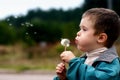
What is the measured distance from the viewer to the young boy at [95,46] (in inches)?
127

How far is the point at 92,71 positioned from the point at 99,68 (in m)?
0.05

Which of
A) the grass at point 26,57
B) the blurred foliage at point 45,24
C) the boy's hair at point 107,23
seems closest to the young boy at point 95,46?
the boy's hair at point 107,23

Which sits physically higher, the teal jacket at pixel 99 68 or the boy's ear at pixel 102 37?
the boy's ear at pixel 102 37

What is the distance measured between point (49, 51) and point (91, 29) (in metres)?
23.9

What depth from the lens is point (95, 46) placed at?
10.8 ft

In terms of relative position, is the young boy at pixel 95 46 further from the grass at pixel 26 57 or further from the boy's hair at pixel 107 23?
the grass at pixel 26 57

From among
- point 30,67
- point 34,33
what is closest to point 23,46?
point 30,67

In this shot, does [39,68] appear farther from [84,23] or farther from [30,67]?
[84,23]

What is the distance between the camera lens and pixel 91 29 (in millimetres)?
3318

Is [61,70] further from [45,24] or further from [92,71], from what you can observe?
[45,24]

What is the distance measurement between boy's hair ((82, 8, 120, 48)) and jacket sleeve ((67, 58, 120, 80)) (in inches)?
5.5

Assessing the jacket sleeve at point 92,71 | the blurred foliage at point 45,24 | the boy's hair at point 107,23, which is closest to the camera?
the jacket sleeve at point 92,71

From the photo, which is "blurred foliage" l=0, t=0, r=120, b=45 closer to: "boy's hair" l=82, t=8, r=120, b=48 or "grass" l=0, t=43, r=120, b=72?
"grass" l=0, t=43, r=120, b=72

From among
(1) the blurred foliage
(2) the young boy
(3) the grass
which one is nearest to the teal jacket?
(2) the young boy
